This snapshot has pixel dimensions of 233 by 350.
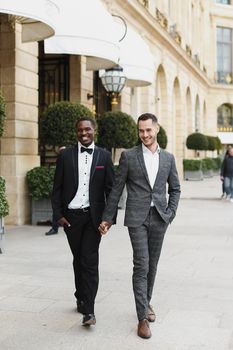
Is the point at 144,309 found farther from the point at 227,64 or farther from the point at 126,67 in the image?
the point at 227,64

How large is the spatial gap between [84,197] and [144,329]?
1.25 metres

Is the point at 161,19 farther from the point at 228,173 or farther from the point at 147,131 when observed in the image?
the point at 147,131

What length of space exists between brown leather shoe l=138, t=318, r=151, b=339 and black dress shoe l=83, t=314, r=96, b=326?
0.42 m

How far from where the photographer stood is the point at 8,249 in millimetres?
8906

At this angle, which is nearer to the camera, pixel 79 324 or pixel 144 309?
pixel 144 309

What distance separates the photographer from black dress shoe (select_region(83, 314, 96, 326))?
4848mm

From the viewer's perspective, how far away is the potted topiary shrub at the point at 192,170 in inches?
1241

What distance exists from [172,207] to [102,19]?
8485 millimetres

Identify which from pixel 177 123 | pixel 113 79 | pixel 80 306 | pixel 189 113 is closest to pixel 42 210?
pixel 113 79

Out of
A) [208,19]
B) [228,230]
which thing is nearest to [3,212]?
[228,230]

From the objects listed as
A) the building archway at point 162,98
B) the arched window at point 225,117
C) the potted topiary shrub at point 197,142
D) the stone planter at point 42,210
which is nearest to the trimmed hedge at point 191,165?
the potted topiary shrub at point 197,142

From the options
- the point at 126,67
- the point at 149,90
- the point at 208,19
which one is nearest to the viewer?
the point at 126,67

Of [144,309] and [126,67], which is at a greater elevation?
[126,67]

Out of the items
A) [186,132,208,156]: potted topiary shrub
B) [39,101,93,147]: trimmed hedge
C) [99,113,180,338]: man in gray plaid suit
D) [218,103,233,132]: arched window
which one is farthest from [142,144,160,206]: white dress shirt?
[218,103,233,132]: arched window
